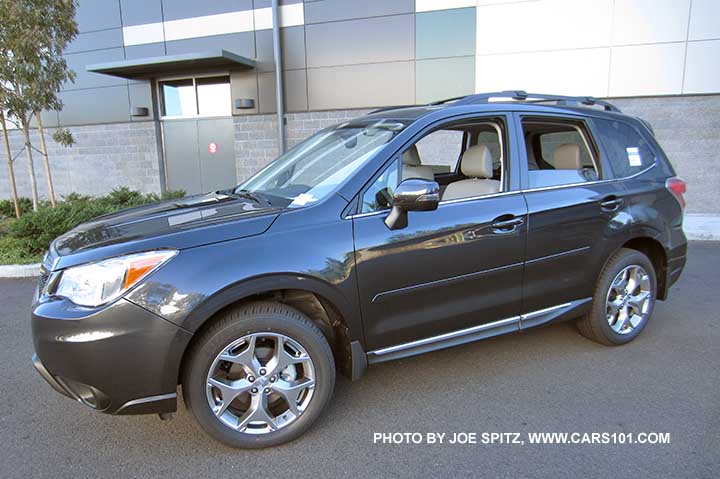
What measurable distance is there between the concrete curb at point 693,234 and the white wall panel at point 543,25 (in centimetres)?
391

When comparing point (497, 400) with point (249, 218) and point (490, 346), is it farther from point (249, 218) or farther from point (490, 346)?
point (249, 218)

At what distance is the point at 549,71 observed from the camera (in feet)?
31.3

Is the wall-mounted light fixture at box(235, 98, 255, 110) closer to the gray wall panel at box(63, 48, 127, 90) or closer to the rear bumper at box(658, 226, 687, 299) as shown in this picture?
the gray wall panel at box(63, 48, 127, 90)

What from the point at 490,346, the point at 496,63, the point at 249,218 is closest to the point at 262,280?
the point at 249,218

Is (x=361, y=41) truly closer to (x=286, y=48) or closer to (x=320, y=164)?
(x=286, y=48)

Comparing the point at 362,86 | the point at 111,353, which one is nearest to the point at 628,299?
the point at 111,353

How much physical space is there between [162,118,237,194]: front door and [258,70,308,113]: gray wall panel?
3.72ft

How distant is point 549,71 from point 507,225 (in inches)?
313

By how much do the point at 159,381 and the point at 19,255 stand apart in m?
5.66

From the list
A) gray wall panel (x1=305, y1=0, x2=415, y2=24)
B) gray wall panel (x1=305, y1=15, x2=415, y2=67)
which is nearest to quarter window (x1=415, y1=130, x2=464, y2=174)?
gray wall panel (x1=305, y1=15, x2=415, y2=67)

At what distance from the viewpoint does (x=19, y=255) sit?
6457 mm

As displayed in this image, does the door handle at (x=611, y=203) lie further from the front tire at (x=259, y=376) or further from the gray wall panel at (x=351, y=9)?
the gray wall panel at (x=351, y=9)

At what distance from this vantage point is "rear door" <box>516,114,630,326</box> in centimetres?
316

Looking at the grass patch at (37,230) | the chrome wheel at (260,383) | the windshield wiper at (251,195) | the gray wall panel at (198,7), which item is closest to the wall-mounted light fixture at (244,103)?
the gray wall panel at (198,7)
